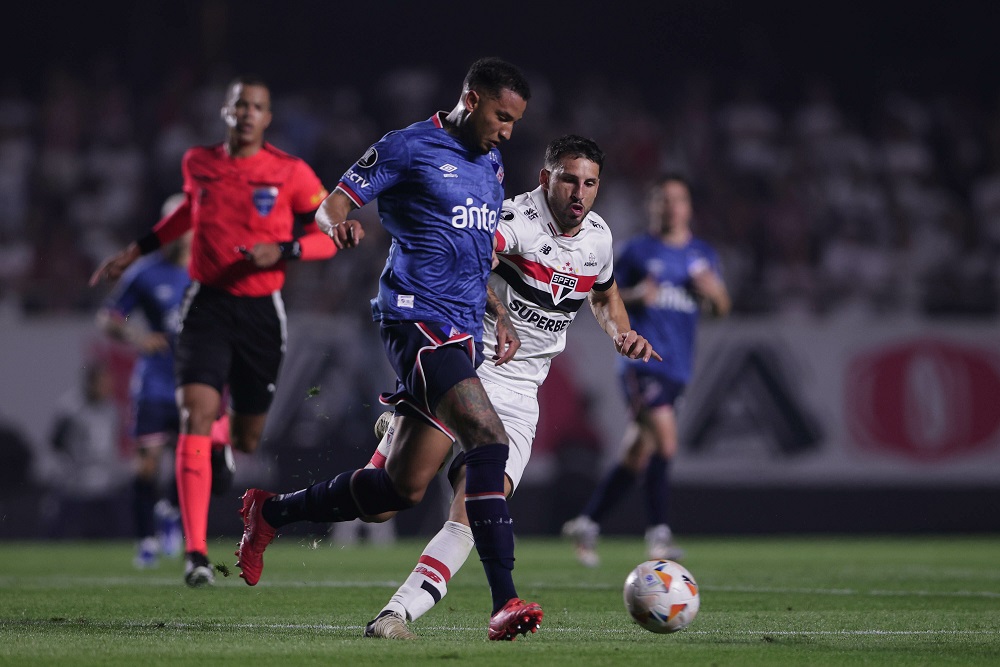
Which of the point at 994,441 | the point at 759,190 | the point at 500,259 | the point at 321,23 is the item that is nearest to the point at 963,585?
the point at 500,259

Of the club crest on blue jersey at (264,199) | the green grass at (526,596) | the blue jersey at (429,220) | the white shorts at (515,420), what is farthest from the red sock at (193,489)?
the blue jersey at (429,220)

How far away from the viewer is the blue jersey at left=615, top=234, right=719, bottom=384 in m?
11.1

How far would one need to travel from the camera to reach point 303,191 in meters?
8.27

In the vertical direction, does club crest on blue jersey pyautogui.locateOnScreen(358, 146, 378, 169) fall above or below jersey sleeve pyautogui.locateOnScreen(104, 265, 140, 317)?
above

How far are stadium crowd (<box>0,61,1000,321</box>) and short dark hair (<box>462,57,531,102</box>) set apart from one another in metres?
8.86

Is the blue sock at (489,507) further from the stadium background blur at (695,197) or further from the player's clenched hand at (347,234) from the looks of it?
the stadium background blur at (695,197)

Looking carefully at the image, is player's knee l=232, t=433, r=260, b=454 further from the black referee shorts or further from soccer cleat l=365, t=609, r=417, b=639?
soccer cleat l=365, t=609, r=417, b=639

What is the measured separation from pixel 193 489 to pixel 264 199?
1.74m

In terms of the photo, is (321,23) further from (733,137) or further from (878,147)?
(878,147)

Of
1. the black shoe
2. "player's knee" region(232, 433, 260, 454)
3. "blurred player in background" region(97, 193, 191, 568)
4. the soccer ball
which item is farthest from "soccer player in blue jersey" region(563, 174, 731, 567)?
the soccer ball

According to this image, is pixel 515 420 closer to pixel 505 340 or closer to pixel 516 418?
pixel 516 418

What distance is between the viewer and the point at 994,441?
14.4 m

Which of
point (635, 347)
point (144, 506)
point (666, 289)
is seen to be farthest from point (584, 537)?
point (635, 347)

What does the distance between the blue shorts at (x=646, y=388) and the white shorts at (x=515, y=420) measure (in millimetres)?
4600
